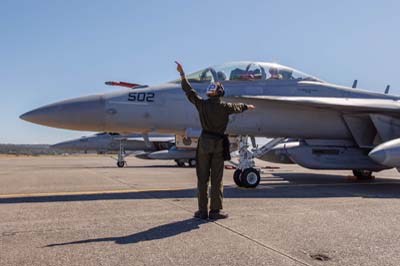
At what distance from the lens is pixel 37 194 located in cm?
773

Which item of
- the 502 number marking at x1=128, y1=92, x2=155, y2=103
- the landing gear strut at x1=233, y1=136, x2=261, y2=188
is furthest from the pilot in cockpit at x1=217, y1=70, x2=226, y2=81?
the landing gear strut at x1=233, y1=136, x2=261, y2=188

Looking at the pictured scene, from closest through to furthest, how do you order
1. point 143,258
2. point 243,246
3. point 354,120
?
point 143,258 < point 243,246 < point 354,120

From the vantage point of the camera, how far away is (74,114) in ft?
23.8

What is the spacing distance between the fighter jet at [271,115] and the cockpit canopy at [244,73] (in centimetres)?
2

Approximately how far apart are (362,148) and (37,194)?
7.42m

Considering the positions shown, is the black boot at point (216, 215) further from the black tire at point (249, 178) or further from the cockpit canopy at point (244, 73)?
the cockpit canopy at point (244, 73)

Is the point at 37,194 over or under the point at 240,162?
under

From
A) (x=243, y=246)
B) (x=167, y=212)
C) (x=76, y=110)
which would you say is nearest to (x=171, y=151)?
(x=76, y=110)

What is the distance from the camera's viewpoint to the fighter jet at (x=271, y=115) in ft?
25.0

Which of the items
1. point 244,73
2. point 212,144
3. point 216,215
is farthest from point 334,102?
point 216,215

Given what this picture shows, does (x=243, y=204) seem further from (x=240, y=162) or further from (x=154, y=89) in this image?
(x=154, y=89)

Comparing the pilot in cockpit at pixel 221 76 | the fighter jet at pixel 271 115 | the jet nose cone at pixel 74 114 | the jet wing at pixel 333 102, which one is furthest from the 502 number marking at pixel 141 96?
the jet wing at pixel 333 102

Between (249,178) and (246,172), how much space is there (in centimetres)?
14

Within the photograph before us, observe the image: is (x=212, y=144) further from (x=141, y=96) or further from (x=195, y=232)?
(x=141, y=96)
